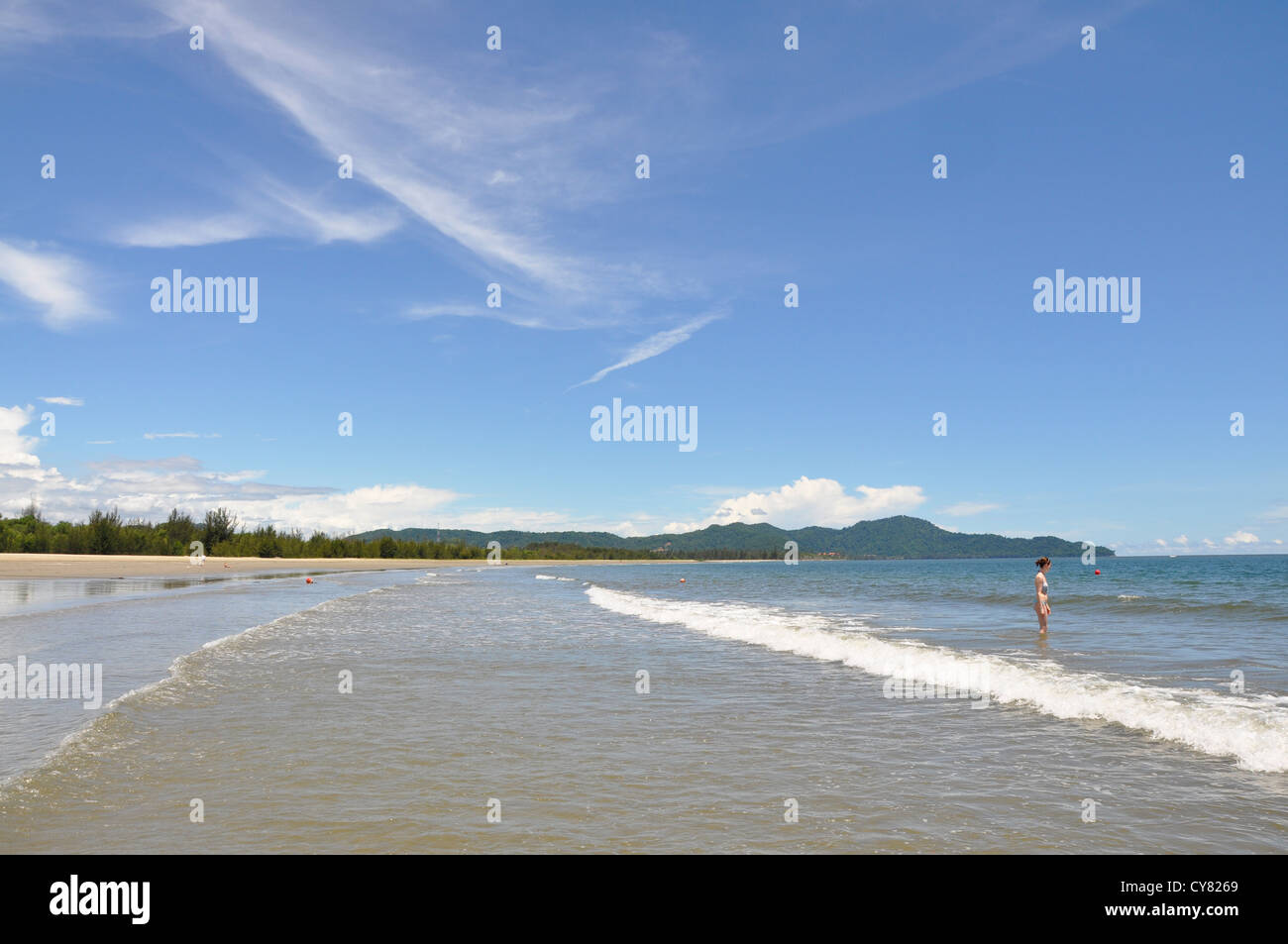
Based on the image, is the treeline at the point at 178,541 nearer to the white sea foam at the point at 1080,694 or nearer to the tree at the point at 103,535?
the tree at the point at 103,535

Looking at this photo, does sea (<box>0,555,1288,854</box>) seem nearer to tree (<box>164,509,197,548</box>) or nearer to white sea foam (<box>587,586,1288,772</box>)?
white sea foam (<box>587,586,1288,772</box>)

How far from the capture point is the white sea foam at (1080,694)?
1027 cm

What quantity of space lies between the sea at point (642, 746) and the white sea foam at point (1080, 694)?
0.07m

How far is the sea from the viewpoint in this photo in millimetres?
6812

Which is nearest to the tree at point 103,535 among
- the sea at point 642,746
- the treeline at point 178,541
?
the treeline at point 178,541

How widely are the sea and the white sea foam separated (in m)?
0.07

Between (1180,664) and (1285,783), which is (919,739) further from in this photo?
(1180,664)

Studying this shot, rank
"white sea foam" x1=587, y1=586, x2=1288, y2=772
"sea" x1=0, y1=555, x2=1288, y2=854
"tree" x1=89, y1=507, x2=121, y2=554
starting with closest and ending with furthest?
"sea" x1=0, y1=555, x2=1288, y2=854 < "white sea foam" x1=587, y1=586, x2=1288, y2=772 < "tree" x1=89, y1=507, x2=121, y2=554

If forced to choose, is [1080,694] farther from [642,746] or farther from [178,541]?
[178,541]

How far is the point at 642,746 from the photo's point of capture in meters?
9.91

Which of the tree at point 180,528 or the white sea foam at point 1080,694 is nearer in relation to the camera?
the white sea foam at point 1080,694

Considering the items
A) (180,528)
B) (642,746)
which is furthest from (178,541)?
(642,746)

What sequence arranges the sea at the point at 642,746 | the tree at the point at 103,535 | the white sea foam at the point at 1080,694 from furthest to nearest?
the tree at the point at 103,535 → the white sea foam at the point at 1080,694 → the sea at the point at 642,746

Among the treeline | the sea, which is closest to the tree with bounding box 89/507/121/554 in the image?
the treeline
